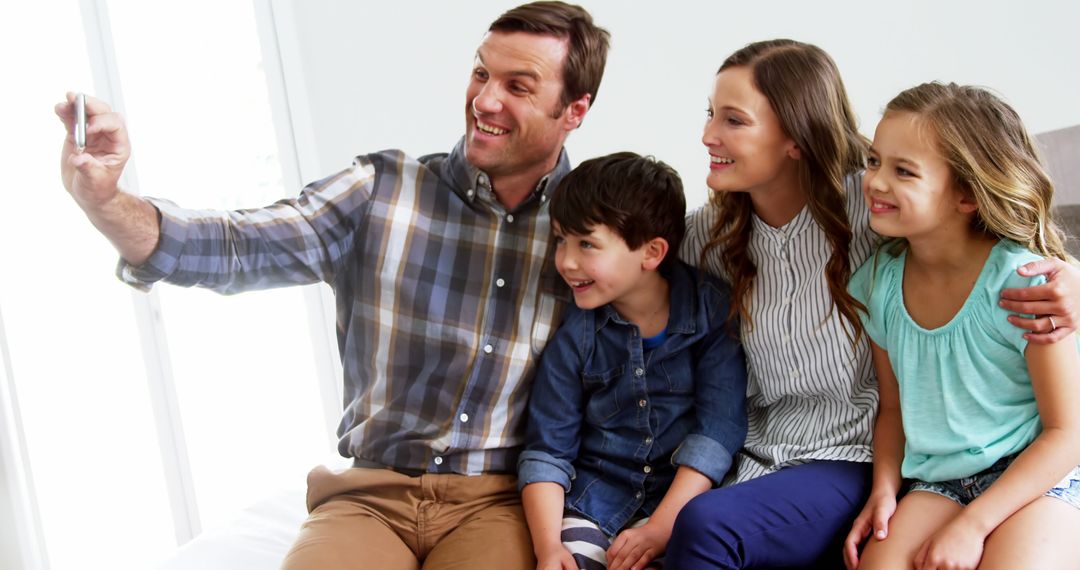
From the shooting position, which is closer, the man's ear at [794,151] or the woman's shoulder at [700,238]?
the man's ear at [794,151]

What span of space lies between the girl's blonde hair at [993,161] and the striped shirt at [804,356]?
19cm

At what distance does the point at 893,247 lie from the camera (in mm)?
1537

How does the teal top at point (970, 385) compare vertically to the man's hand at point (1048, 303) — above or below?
below

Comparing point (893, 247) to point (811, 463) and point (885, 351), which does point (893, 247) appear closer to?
point (885, 351)

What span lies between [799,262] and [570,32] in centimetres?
57

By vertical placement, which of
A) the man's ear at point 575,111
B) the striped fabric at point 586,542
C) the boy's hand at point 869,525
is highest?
the man's ear at point 575,111

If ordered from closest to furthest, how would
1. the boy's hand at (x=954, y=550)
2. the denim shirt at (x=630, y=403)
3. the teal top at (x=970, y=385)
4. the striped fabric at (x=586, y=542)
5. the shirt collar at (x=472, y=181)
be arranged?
the boy's hand at (x=954, y=550), the teal top at (x=970, y=385), the striped fabric at (x=586, y=542), the denim shirt at (x=630, y=403), the shirt collar at (x=472, y=181)

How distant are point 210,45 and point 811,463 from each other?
7.66 feet

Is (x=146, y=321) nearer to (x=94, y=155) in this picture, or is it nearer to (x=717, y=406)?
(x=94, y=155)

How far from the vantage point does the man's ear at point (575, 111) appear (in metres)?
1.82

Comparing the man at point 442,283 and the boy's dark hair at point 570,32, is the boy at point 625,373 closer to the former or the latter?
the man at point 442,283

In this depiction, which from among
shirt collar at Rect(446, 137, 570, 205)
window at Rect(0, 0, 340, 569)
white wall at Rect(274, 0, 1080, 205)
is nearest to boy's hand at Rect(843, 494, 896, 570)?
shirt collar at Rect(446, 137, 570, 205)

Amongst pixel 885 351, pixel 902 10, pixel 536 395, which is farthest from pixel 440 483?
pixel 902 10

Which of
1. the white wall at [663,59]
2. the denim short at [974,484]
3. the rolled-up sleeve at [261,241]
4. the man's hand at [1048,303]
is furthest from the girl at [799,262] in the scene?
the white wall at [663,59]
